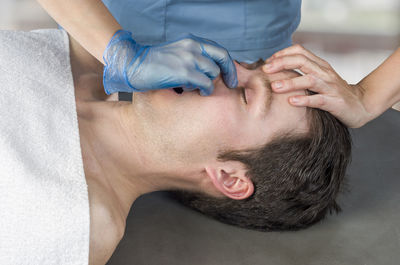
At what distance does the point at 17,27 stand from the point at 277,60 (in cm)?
271

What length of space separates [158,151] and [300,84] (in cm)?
42

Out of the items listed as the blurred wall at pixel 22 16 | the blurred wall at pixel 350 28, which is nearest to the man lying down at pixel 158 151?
the blurred wall at pixel 22 16

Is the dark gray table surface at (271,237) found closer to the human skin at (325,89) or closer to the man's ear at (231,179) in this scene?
the man's ear at (231,179)

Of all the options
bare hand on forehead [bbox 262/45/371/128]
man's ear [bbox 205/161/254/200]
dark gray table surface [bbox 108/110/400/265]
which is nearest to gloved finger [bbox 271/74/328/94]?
bare hand on forehead [bbox 262/45/371/128]

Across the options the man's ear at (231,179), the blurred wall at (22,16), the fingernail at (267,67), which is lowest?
the blurred wall at (22,16)

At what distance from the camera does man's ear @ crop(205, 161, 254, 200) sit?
139 cm

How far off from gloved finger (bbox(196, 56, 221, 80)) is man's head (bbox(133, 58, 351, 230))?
10 cm

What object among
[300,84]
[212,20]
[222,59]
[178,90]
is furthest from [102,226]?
[212,20]

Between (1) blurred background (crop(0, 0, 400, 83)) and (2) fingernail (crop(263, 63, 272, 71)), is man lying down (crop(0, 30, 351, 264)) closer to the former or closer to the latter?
(2) fingernail (crop(263, 63, 272, 71))

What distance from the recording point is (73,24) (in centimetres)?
132

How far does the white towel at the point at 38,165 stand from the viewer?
1.11 metres

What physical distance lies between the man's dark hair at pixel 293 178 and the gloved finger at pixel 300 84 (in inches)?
3.3

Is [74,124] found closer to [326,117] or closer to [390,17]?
[326,117]

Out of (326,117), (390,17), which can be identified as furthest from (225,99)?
→ (390,17)
